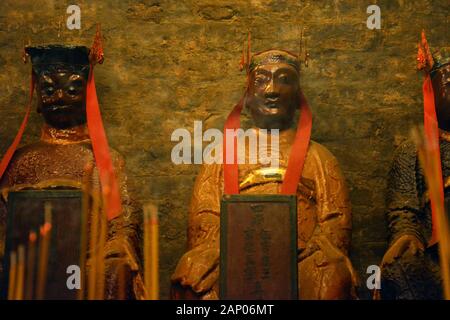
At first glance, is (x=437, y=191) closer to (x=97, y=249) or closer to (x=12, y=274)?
(x=97, y=249)

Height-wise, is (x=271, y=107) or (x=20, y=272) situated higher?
(x=271, y=107)

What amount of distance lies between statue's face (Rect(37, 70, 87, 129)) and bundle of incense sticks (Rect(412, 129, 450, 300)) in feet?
7.23

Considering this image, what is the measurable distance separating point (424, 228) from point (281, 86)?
1256 mm

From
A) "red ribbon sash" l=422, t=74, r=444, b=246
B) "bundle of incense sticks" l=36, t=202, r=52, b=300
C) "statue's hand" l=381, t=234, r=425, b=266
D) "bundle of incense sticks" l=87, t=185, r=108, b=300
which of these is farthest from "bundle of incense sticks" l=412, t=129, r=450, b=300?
"bundle of incense sticks" l=36, t=202, r=52, b=300

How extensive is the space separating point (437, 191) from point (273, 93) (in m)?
Answer: 1.20

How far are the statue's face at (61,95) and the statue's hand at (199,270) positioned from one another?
51.4 inches

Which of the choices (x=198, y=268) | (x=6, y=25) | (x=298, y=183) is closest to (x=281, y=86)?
(x=298, y=183)

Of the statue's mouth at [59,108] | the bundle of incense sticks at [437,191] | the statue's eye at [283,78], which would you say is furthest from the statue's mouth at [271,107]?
the statue's mouth at [59,108]

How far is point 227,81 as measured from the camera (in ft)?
19.4

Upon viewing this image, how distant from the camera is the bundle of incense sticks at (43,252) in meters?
4.09

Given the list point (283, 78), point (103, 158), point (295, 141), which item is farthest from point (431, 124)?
point (103, 158)

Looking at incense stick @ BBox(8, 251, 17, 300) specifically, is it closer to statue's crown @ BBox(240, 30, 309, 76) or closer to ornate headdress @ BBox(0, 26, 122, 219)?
ornate headdress @ BBox(0, 26, 122, 219)

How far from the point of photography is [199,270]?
4410mm
